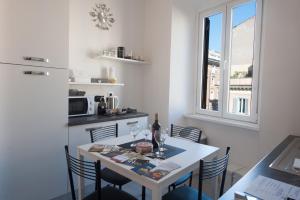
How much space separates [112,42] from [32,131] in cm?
168

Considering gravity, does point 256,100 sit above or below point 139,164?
above

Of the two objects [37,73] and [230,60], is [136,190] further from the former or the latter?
[230,60]

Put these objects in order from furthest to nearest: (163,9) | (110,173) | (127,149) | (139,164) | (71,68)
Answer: (163,9) → (71,68) → (110,173) → (127,149) → (139,164)

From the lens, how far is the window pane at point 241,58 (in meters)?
2.68

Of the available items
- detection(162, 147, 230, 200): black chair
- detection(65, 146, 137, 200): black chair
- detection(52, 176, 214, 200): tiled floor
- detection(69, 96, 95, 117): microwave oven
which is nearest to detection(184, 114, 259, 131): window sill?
detection(52, 176, 214, 200): tiled floor

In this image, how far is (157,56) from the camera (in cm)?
326

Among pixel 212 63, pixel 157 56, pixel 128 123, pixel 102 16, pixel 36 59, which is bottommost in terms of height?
pixel 128 123

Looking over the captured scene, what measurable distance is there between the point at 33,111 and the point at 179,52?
6.77ft

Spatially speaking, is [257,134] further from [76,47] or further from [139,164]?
[76,47]

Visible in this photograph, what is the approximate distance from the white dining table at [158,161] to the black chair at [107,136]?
0.26 metres

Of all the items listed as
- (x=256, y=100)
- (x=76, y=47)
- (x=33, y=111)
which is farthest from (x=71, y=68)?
(x=256, y=100)

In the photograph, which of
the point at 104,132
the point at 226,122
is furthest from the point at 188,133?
the point at 104,132

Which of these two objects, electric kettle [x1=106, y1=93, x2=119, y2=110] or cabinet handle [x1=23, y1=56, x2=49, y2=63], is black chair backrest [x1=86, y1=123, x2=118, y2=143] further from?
cabinet handle [x1=23, y1=56, x2=49, y2=63]

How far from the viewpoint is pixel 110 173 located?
201 centimetres
